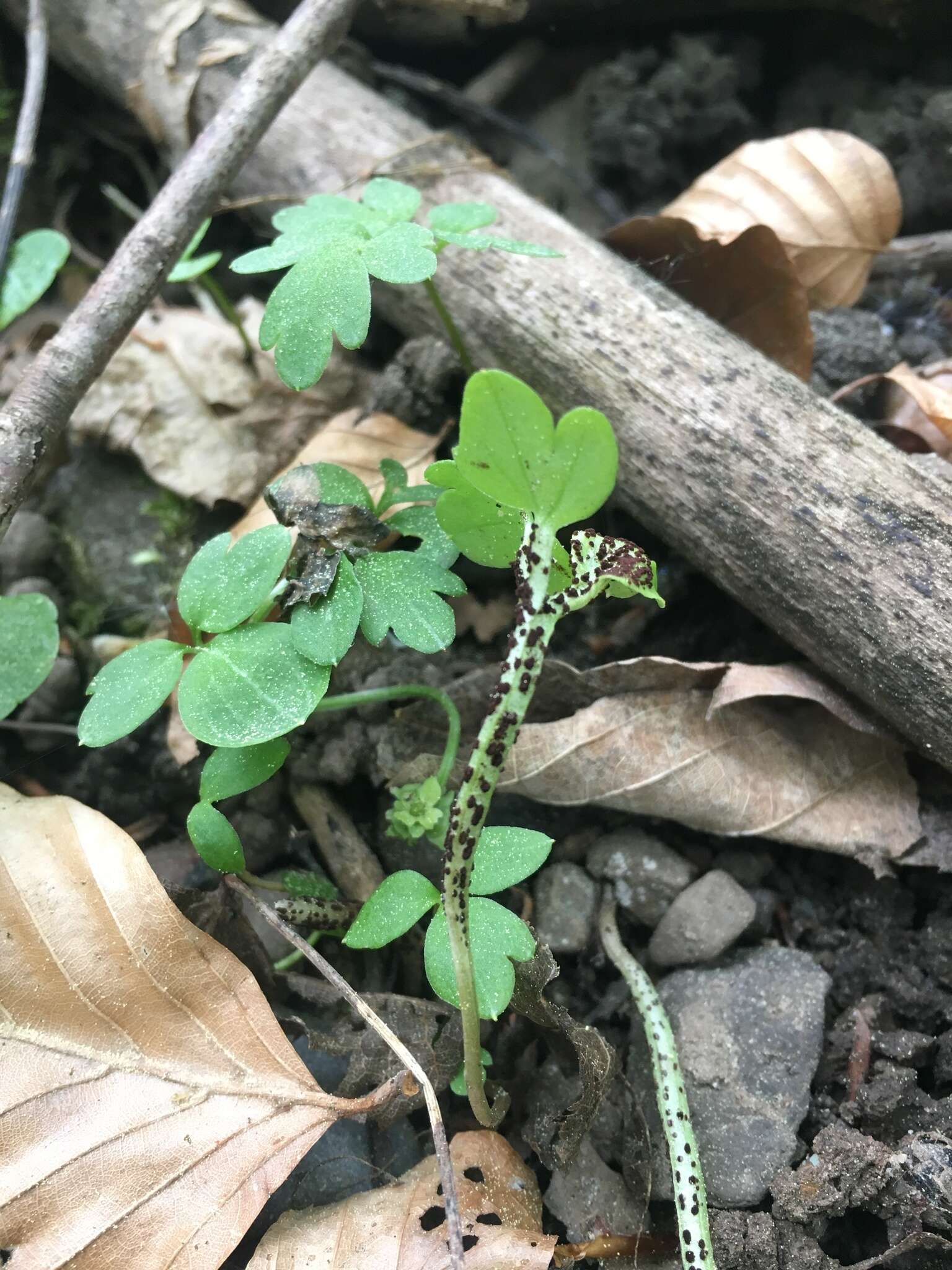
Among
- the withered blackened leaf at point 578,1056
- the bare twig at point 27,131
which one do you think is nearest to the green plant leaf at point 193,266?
the bare twig at point 27,131

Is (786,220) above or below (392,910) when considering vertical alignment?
above

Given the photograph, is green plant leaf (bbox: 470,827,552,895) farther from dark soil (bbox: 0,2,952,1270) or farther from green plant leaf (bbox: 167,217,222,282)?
green plant leaf (bbox: 167,217,222,282)

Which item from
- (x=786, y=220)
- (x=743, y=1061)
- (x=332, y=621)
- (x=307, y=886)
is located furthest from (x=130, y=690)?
(x=786, y=220)

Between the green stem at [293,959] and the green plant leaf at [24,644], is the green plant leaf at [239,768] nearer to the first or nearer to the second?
the green stem at [293,959]

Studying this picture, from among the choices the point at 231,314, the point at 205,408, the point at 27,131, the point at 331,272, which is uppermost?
the point at 27,131

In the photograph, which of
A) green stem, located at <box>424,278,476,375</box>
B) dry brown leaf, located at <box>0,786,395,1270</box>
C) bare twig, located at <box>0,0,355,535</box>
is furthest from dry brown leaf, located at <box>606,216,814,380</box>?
dry brown leaf, located at <box>0,786,395,1270</box>

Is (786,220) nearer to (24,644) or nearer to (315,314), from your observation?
(315,314)
